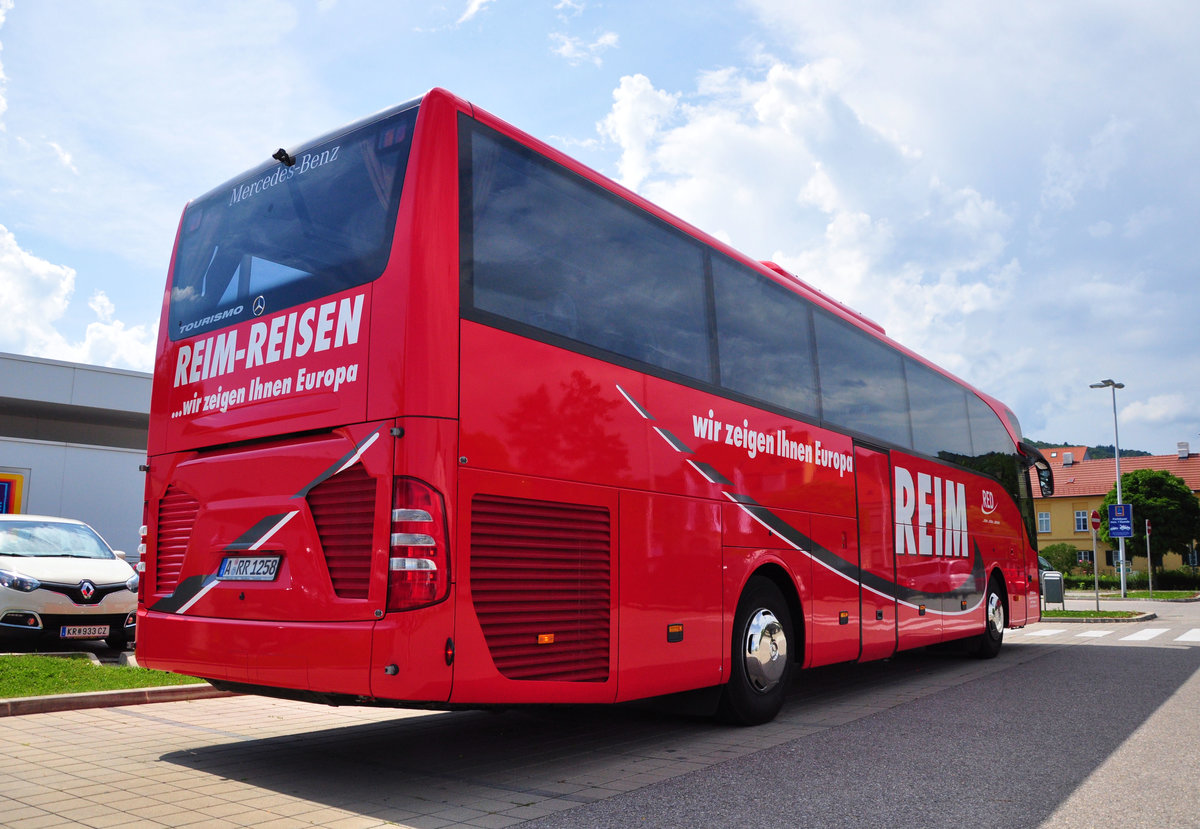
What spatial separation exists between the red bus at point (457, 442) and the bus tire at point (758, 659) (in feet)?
0.08

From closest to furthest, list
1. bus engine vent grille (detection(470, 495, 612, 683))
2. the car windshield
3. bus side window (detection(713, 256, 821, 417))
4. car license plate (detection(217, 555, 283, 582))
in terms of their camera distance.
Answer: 1. bus engine vent grille (detection(470, 495, 612, 683))
2. car license plate (detection(217, 555, 283, 582))
3. bus side window (detection(713, 256, 821, 417))
4. the car windshield

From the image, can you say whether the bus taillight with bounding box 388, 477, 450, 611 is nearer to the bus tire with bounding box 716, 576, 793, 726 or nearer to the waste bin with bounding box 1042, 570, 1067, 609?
the bus tire with bounding box 716, 576, 793, 726

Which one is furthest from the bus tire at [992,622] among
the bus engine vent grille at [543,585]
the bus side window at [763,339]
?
the bus engine vent grille at [543,585]

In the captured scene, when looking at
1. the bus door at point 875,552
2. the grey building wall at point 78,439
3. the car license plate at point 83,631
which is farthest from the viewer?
the grey building wall at point 78,439

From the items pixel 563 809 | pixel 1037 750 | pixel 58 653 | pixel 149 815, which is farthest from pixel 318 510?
pixel 58 653

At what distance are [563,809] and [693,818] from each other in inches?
26.4

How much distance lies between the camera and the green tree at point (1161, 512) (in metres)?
59.9

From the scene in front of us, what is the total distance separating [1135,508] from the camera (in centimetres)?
6122

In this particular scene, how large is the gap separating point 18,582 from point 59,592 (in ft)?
1.34

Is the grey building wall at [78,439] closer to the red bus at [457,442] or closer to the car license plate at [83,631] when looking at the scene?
the car license plate at [83,631]

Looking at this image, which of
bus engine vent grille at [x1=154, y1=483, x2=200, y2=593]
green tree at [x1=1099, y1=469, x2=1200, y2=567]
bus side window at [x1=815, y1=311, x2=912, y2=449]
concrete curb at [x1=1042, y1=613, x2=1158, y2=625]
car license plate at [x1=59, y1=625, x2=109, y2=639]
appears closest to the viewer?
bus engine vent grille at [x1=154, y1=483, x2=200, y2=593]

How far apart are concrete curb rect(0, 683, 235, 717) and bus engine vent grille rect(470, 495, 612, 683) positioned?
4.56m

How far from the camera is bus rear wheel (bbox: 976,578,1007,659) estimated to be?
13.0m

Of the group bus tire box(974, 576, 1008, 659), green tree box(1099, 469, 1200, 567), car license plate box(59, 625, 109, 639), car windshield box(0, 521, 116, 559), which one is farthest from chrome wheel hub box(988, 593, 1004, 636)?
green tree box(1099, 469, 1200, 567)
